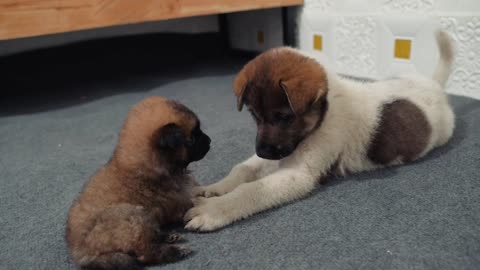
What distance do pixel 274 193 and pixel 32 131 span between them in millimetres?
2341

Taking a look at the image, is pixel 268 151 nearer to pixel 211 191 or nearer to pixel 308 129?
pixel 308 129

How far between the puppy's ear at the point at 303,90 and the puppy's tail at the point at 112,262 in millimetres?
878

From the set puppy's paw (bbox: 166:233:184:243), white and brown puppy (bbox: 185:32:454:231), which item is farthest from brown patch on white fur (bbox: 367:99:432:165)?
puppy's paw (bbox: 166:233:184:243)

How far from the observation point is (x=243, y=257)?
1.53 m

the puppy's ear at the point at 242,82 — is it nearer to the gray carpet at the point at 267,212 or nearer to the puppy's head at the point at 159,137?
the puppy's head at the point at 159,137

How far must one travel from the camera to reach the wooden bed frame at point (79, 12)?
10.0ft

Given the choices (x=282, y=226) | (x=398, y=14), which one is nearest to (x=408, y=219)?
(x=282, y=226)

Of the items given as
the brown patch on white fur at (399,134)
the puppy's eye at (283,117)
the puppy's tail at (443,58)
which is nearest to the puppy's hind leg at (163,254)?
the puppy's eye at (283,117)

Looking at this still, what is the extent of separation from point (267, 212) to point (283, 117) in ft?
1.44

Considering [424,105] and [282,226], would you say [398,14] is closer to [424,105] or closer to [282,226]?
[424,105]

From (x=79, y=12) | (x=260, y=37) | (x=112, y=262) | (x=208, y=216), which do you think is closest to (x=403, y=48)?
(x=260, y=37)

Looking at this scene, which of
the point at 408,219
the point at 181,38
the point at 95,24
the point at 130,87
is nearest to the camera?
the point at 408,219

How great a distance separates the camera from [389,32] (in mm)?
3662

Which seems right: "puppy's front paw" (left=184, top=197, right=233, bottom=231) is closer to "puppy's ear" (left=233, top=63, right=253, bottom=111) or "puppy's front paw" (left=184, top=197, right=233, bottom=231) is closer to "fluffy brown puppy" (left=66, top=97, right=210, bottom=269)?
"fluffy brown puppy" (left=66, top=97, right=210, bottom=269)
